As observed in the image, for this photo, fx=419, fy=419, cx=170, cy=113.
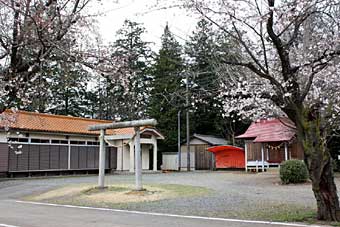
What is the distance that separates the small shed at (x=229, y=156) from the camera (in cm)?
3412

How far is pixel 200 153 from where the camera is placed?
123 ft

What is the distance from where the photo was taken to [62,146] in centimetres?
2638

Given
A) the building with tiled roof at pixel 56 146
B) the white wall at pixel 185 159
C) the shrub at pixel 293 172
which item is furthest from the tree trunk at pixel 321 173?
the white wall at pixel 185 159

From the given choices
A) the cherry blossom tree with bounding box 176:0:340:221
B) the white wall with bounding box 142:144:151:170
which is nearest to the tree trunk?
the cherry blossom tree with bounding box 176:0:340:221

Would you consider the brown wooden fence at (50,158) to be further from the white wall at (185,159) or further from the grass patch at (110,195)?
the white wall at (185,159)

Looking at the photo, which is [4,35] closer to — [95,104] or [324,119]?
[324,119]

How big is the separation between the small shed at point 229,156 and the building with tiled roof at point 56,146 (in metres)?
5.91

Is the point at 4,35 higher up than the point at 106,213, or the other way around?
the point at 4,35

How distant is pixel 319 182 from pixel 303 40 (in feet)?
11.2

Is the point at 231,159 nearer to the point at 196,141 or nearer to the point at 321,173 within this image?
the point at 196,141

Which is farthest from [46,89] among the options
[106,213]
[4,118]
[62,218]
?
[106,213]

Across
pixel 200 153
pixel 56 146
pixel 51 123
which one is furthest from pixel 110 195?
pixel 200 153

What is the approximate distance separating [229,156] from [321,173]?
25905mm

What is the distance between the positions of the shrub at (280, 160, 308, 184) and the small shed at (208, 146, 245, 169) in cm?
1592
